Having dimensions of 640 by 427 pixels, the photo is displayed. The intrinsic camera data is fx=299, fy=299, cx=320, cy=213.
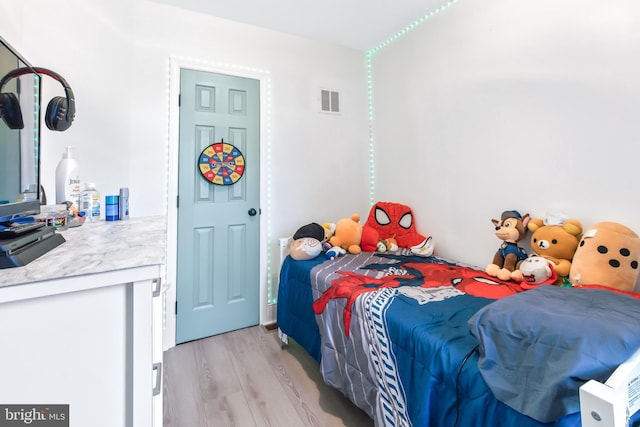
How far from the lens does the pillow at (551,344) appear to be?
2.15 feet

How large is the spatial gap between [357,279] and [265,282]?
3.62ft

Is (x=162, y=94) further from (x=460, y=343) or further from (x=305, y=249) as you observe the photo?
(x=460, y=343)

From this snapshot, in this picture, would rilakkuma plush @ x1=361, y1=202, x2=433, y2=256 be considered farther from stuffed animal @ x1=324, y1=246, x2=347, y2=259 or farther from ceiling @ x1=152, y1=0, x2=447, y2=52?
ceiling @ x1=152, y1=0, x2=447, y2=52

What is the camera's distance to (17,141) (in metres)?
0.95

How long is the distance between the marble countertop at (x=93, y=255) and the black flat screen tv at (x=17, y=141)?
0.16m

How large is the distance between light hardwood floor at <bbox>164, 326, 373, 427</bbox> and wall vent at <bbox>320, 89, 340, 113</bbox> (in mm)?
2069

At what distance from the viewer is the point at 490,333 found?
883mm

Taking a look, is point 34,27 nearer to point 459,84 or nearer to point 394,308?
point 394,308

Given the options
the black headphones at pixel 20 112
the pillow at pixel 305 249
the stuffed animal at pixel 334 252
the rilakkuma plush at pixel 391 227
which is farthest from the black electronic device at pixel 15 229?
the rilakkuma plush at pixel 391 227

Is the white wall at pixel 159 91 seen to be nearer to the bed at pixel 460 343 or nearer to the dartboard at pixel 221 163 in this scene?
the dartboard at pixel 221 163

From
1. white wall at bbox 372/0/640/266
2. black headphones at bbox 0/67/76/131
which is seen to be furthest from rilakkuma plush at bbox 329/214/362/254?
black headphones at bbox 0/67/76/131

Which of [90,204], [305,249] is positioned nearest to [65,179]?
[90,204]

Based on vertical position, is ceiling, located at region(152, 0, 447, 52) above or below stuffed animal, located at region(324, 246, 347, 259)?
above

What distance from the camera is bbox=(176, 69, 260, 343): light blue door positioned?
2.27 m
